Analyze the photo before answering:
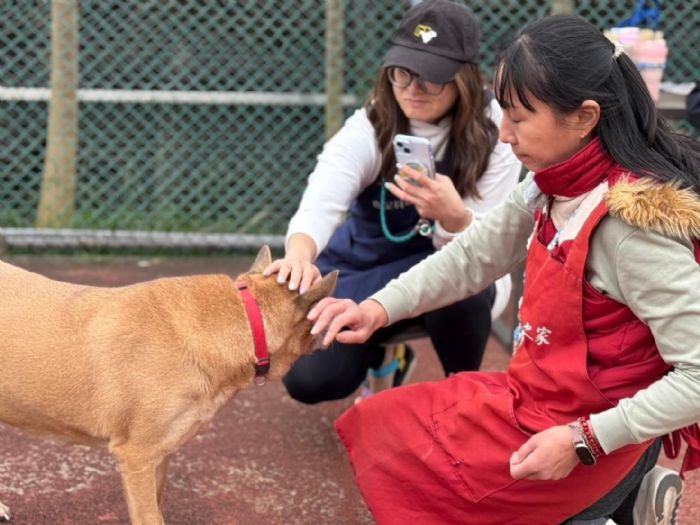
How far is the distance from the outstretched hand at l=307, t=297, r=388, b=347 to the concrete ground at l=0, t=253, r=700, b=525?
0.82 m

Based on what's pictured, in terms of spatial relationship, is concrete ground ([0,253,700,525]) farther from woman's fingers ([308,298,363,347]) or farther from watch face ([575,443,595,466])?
watch face ([575,443,595,466])

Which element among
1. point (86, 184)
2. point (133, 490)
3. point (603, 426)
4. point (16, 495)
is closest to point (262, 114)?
point (86, 184)

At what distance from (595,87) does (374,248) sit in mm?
1514

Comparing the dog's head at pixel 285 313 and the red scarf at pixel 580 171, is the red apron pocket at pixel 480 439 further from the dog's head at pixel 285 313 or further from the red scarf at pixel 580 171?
the red scarf at pixel 580 171

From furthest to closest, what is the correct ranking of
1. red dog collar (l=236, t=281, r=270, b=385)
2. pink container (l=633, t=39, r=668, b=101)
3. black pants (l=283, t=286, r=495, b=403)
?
pink container (l=633, t=39, r=668, b=101), black pants (l=283, t=286, r=495, b=403), red dog collar (l=236, t=281, r=270, b=385)

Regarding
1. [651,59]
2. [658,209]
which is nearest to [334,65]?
[651,59]

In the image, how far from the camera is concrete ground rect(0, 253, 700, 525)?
3412 millimetres

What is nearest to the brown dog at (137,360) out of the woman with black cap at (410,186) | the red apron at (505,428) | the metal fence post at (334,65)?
the red apron at (505,428)

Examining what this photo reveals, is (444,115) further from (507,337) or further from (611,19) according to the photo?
(611,19)

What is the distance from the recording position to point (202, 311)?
2.83 metres

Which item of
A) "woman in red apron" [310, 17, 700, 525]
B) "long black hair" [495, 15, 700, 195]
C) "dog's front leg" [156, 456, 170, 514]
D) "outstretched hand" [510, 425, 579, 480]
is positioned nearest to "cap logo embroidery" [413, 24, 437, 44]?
"woman in red apron" [310, 17, 700, 525]

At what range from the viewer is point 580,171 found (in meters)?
2.53

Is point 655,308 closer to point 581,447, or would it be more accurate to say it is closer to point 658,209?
point 658,209

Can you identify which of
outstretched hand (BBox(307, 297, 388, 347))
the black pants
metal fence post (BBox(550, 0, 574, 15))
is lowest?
the black pants
